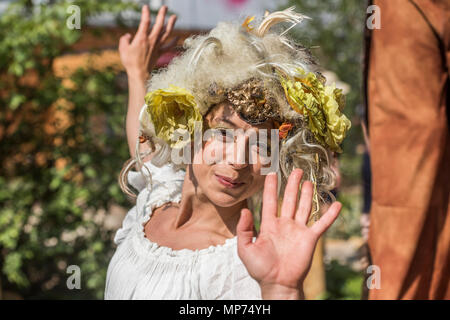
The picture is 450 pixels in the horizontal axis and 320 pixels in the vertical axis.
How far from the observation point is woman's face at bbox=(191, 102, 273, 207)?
1489mm

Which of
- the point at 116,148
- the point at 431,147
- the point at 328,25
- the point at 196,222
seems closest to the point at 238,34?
the point at 196,222

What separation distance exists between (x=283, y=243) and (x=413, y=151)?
28.2 inches

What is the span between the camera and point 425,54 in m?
1.67

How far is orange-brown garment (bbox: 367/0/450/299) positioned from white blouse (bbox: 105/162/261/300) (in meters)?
0.55

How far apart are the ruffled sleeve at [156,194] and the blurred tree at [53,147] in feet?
5.33

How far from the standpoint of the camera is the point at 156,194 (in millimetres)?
1933

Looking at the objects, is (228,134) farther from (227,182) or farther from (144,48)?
(144,48)

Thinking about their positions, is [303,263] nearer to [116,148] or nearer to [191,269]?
[191,269]

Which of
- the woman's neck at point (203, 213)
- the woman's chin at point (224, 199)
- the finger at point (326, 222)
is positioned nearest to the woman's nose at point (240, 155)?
the woman's chin at point (224, 199)

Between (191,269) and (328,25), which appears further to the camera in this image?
(328,25)
